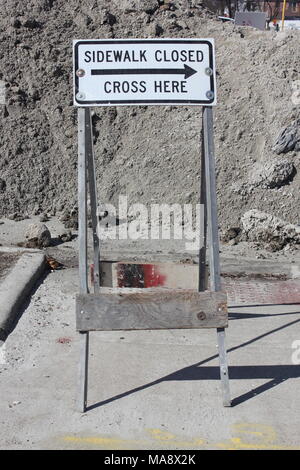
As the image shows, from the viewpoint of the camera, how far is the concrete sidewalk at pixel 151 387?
4234mm

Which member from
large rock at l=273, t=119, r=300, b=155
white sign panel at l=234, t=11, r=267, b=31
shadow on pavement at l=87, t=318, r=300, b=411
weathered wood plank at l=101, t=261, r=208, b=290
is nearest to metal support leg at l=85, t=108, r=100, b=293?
weathered wood plank at l=101, t=261, r=208, b=290

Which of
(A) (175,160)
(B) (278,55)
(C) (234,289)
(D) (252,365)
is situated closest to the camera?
(D) (252,365)

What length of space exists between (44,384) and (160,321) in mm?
945

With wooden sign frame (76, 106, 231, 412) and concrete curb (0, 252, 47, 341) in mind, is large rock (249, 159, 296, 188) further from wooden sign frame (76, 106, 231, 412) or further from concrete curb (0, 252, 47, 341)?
wooden sign frame (76, 106, 231, 412)

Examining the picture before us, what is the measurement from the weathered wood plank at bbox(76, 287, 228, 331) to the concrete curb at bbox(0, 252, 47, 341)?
4.37 feet

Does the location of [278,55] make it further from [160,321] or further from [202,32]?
[160,321]

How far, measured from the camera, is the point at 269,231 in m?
9.39

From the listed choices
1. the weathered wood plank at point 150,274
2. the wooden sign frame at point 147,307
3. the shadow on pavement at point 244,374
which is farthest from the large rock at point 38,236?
the wooden sign frame at point 147,307

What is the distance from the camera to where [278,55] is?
39.2 feet

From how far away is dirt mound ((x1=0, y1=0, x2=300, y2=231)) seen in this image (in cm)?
1041

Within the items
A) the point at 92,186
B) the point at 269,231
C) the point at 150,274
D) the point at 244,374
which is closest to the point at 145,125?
the point at 269,231

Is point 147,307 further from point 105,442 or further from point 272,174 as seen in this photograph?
point 272,174
